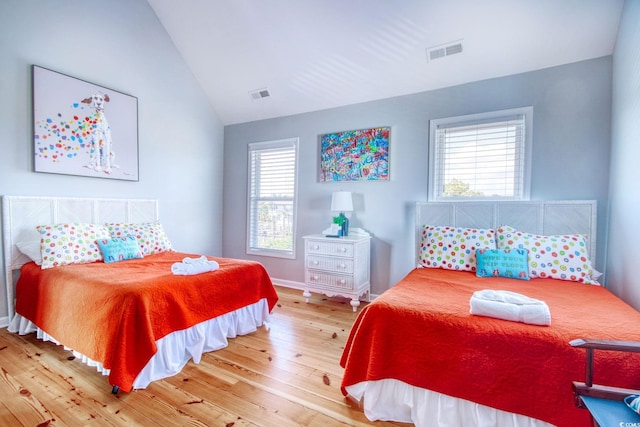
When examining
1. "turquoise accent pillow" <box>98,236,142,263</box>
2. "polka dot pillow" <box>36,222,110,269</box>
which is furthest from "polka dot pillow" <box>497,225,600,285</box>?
"polka dot pillow" <box>36,222,110,269</box>

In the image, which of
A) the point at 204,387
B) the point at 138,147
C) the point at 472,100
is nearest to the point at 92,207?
the point at 138,147

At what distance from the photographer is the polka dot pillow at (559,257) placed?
7.47 feet

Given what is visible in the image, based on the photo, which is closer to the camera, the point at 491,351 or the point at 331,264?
the point at 491,351

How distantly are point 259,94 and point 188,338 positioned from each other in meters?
3.08

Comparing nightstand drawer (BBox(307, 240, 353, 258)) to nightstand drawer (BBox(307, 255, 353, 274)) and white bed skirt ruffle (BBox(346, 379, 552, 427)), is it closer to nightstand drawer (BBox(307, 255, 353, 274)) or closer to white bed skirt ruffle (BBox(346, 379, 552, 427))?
nightstand drawer (BBox(307, 255, 353, 274))

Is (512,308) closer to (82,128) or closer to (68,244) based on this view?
(68,244)

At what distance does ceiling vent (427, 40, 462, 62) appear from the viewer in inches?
108

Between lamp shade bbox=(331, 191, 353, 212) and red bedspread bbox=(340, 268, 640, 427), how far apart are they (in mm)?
1666

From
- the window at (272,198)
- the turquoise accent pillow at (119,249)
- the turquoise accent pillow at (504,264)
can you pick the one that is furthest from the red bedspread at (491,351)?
the window at (272,198)

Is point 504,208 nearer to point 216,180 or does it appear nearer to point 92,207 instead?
point 216,180

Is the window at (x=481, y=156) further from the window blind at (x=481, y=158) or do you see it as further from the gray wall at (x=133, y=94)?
the gray wall at (x=133, y=94)

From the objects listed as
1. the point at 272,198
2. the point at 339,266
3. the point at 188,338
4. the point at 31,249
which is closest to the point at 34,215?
the point at 31,249

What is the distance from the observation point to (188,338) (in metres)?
2.14

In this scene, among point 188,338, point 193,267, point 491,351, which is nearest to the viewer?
point 491,351
